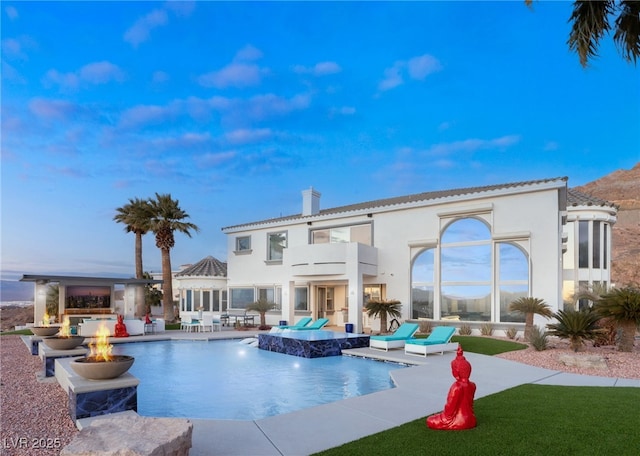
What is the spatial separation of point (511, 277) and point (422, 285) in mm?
4368

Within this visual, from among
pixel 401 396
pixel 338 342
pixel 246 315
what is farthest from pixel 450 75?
pixel 401 396

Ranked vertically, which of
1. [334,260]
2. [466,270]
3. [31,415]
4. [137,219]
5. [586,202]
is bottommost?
[31,415]

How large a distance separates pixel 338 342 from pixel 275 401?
727cm

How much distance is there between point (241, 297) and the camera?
3030cm

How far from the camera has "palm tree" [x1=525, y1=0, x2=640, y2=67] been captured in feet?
32.6

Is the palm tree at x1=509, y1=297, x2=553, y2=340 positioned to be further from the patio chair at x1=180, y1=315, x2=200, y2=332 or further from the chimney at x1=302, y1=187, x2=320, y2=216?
the patio chair at x1=180, y1=315, x2=200, y2=332

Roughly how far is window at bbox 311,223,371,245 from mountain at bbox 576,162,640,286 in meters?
12.6

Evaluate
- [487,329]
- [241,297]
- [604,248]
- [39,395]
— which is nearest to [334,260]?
[487,329]

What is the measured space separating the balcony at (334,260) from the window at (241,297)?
20.5ft

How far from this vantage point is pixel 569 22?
34.0ft

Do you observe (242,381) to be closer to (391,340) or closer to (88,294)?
(391,340)

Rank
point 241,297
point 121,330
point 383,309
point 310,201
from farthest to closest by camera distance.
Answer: point 241,297
point 310,201
point 121,330
point 383,309

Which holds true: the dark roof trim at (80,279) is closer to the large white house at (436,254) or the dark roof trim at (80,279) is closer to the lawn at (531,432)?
the large white house at (436,254)

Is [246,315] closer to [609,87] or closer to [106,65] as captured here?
[106,65]
